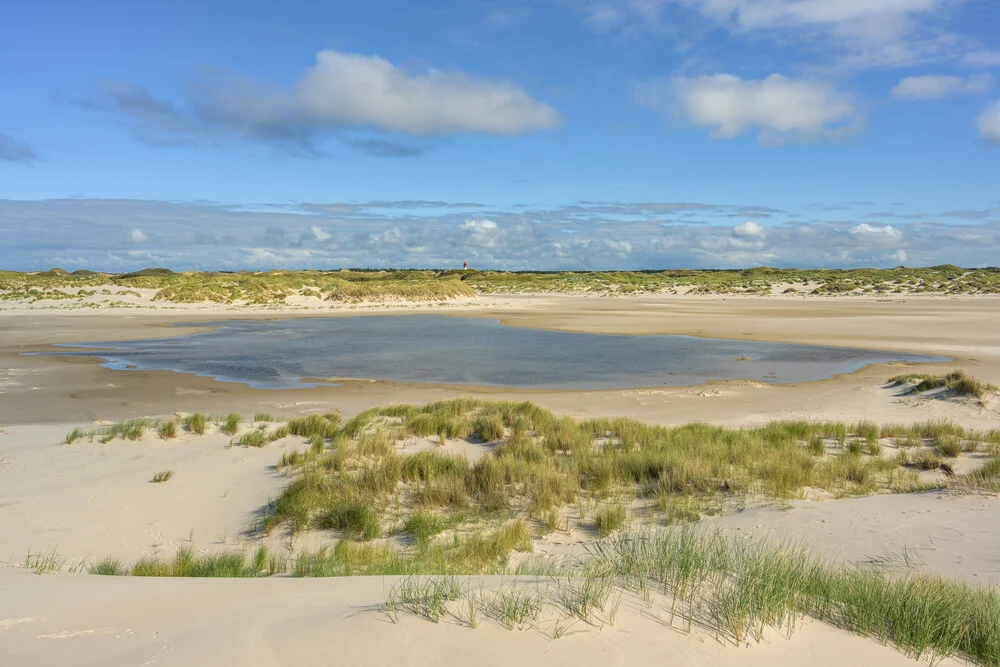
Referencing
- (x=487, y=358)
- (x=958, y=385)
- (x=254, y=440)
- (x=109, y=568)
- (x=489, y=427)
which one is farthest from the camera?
(x=487, y=358)

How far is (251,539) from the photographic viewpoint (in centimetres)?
649

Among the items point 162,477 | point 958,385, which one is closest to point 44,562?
point 162,477

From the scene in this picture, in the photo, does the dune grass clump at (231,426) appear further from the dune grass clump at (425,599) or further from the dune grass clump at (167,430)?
the dune grass clump at (425,599)

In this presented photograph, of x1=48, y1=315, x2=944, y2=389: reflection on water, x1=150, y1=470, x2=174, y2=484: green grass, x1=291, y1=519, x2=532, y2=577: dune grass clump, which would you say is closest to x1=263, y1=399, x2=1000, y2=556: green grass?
x1=291, y1=519, x2=532, y2=577: dune grass clump

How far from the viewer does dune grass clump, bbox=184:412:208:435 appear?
10102 mm

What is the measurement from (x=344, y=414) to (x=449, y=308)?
37.3m

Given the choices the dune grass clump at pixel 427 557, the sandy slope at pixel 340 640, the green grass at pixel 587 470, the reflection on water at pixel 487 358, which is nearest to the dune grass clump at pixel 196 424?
the green grass at pixel 587 470

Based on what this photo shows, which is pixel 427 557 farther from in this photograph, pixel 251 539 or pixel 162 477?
pixel 162 477

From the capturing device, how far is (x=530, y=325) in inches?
1318

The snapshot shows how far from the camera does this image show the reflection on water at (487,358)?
55.8 ft

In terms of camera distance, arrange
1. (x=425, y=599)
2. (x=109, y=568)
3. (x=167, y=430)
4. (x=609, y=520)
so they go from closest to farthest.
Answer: (x=425, y=599) → (x=109, y=568) → (x=609, y=520) → (x=167, y=430)

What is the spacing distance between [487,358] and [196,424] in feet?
38.0

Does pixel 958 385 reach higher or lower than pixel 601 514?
higher

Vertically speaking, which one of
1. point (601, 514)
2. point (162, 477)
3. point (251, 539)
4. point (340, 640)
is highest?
point (340, 640)
